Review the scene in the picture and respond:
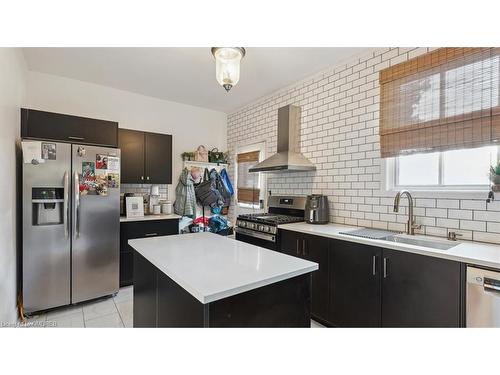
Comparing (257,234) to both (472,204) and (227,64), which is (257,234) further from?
(472,204)

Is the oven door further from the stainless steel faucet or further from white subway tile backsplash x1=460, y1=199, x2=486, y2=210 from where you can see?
white subway tile backsplash x1=460, y1=199, x2=486, y2=210

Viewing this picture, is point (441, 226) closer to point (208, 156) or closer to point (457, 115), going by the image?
point (457, 115)

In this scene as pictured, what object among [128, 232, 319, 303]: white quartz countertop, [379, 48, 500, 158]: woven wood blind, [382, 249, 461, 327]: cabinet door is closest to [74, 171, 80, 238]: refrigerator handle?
[128, 232, 319, 303]: white quartz countertop

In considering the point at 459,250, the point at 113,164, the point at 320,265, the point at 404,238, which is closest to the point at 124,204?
the point at 113,164

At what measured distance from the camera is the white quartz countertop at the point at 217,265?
107cm

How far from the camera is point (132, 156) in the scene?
3.48 m

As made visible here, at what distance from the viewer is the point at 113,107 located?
11.7 ft

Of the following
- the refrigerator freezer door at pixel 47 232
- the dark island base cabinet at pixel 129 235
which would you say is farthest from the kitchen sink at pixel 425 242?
the refrigerator freezer door at pixel 47 232

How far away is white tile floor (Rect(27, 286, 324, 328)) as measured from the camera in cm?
237

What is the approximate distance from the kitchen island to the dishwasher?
0.99 m

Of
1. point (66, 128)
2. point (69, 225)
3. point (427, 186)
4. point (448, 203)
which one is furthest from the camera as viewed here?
point (66, 128)

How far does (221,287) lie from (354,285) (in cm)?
151

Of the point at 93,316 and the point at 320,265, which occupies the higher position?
the point at 320,265

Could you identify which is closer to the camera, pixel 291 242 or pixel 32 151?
pixel 32 151
